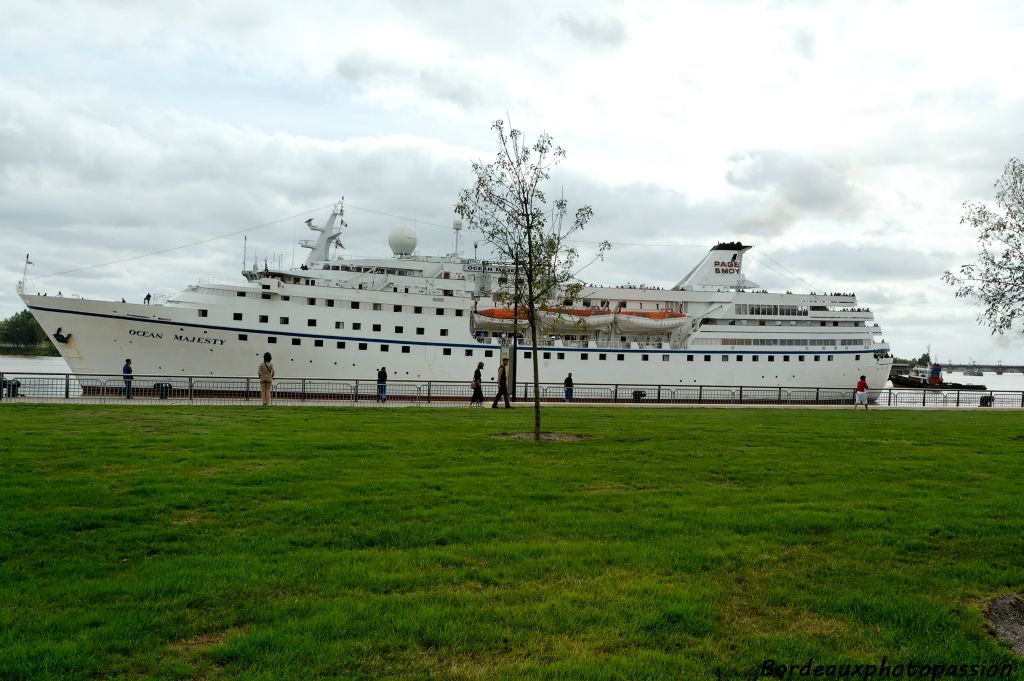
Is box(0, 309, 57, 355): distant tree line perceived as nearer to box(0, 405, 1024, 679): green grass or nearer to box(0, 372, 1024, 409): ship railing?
box(0, 372, 1024, 409): ship railing

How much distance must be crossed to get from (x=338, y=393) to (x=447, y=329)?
342 inches

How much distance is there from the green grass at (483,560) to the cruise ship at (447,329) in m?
18.4

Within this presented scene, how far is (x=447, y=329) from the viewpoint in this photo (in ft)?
123

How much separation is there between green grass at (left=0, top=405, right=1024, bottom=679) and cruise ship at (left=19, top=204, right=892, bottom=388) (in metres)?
18.4

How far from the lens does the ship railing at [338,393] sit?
75.6 ft

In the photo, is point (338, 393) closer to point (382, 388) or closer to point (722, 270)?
point (382, 388)

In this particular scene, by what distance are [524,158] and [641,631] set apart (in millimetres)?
11709

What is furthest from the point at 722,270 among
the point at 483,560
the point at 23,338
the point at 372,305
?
the point at 23,338

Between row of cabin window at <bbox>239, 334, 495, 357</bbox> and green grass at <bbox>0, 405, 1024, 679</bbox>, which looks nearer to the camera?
green grass at <bbox>0, 405, 1024, 679</bbox>

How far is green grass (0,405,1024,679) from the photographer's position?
13.6 feet


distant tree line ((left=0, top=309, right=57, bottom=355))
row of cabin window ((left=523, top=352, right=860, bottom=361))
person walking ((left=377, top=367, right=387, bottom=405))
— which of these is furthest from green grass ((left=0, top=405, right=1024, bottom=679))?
distant tree line ((left=0, top=309, right=57, bottom=355))

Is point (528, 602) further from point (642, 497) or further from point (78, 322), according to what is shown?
point (78, 322)

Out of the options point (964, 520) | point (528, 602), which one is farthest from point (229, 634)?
point (964, 520)

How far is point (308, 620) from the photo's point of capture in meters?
4.44
